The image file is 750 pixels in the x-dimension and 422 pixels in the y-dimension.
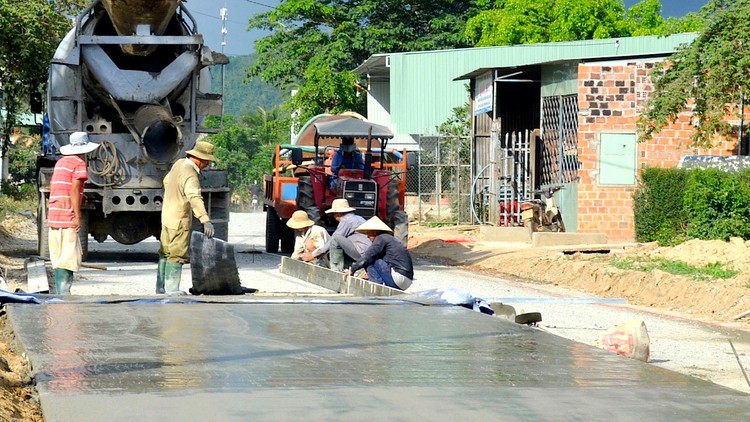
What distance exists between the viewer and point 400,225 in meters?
21.1

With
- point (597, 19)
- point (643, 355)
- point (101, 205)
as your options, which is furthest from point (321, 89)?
point (643, 355)

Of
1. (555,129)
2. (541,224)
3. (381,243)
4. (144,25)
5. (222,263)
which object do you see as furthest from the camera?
(555,129)

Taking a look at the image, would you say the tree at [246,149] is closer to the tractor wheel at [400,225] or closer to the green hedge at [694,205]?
the green hedge at [694,205]

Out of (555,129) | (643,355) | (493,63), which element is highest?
(493,63)

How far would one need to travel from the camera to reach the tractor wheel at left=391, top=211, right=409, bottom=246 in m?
20.9

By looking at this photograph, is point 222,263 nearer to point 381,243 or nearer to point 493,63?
point 381,243

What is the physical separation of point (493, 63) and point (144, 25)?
87.8ft

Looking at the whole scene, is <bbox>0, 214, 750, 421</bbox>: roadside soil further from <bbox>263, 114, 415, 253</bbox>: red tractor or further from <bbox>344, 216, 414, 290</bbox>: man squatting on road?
<bbox>344, 216, 414, 290</bbox>: man squatting on road

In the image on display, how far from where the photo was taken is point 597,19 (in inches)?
2117

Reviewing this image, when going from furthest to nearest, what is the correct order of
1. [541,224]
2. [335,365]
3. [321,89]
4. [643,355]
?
[321,89]
[541,224]
[643,355]
[335,365]

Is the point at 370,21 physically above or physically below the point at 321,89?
above

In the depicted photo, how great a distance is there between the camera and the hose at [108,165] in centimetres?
1888

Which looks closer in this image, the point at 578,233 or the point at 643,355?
the point at 643,355

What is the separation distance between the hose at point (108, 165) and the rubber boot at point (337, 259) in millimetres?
4949
